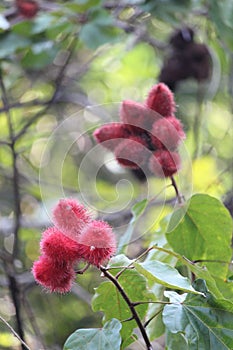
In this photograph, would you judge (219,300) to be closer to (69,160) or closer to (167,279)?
(167,279)

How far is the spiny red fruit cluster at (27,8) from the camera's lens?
2344mm

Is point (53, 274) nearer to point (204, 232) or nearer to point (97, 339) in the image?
point (97, 339)

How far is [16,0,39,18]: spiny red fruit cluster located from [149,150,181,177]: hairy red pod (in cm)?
115

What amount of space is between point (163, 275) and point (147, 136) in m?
0.33

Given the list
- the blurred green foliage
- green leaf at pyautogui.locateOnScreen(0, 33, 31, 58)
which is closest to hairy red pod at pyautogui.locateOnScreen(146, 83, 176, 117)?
the blurred green foliage

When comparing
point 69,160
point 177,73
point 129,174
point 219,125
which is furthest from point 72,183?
point 219,125

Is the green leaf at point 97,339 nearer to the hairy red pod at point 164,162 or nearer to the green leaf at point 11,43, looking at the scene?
the hairy red pod at point 164,162

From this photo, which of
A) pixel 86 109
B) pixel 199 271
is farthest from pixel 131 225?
pixel 86 109

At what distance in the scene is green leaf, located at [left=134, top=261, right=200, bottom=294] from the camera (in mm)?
1090

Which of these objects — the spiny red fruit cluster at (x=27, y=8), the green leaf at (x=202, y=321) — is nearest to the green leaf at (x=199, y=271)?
the green leaf at (x=202, y=321)

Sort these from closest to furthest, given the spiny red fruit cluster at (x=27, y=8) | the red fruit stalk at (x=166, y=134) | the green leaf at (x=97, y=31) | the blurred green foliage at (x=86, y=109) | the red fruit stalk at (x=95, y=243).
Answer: the red fruit stalk at (x=95, y=243) → the red fruit stalk at (x=166, y=134) → the blurred green foliage at (x=86, y=109) → the green leaf at (x=97, y=31) → the spiny red fruit cluster at (x=27, y=8)

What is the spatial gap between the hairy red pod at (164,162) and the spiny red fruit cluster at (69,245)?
25 cm

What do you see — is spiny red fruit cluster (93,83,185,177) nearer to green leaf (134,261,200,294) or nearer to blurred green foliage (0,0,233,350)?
blurred green foliage (0,0,233,350)

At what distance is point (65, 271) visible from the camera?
3.62 ft
